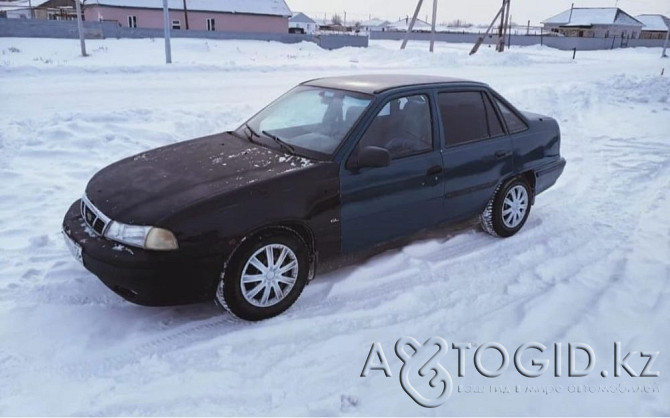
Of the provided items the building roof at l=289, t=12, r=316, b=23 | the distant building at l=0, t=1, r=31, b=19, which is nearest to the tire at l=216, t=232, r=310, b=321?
the distant building at l=0, t=1, r=31, b=19

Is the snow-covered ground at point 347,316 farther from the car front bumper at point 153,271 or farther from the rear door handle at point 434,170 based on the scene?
the rear door handle at point 434,170

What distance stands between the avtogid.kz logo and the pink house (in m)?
48.0

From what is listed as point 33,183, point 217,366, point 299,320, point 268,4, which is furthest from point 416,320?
point 268,4

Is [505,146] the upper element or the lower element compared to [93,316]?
upper

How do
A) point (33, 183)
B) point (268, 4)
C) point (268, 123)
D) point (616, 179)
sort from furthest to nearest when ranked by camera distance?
point (268, 4)
point (616, 179)
point (33, 183)
point (268, 123)

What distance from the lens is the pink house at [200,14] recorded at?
47000 mm

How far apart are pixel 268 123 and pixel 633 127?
953 cm

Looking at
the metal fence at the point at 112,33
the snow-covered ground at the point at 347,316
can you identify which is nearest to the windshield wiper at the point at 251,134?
the snow-covered ground at the point at 347,316

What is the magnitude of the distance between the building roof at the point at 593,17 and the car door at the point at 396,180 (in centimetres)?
7901

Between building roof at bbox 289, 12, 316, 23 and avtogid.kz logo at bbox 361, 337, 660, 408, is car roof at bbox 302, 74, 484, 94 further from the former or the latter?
building roof at bbox 289, 12, 316, 23

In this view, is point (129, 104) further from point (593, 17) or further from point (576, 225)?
point (593, 17)

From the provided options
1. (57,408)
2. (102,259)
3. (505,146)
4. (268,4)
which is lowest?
(57,408)

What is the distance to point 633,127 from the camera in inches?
432

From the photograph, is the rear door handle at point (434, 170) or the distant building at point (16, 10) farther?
the distant building at point (16, 10)
